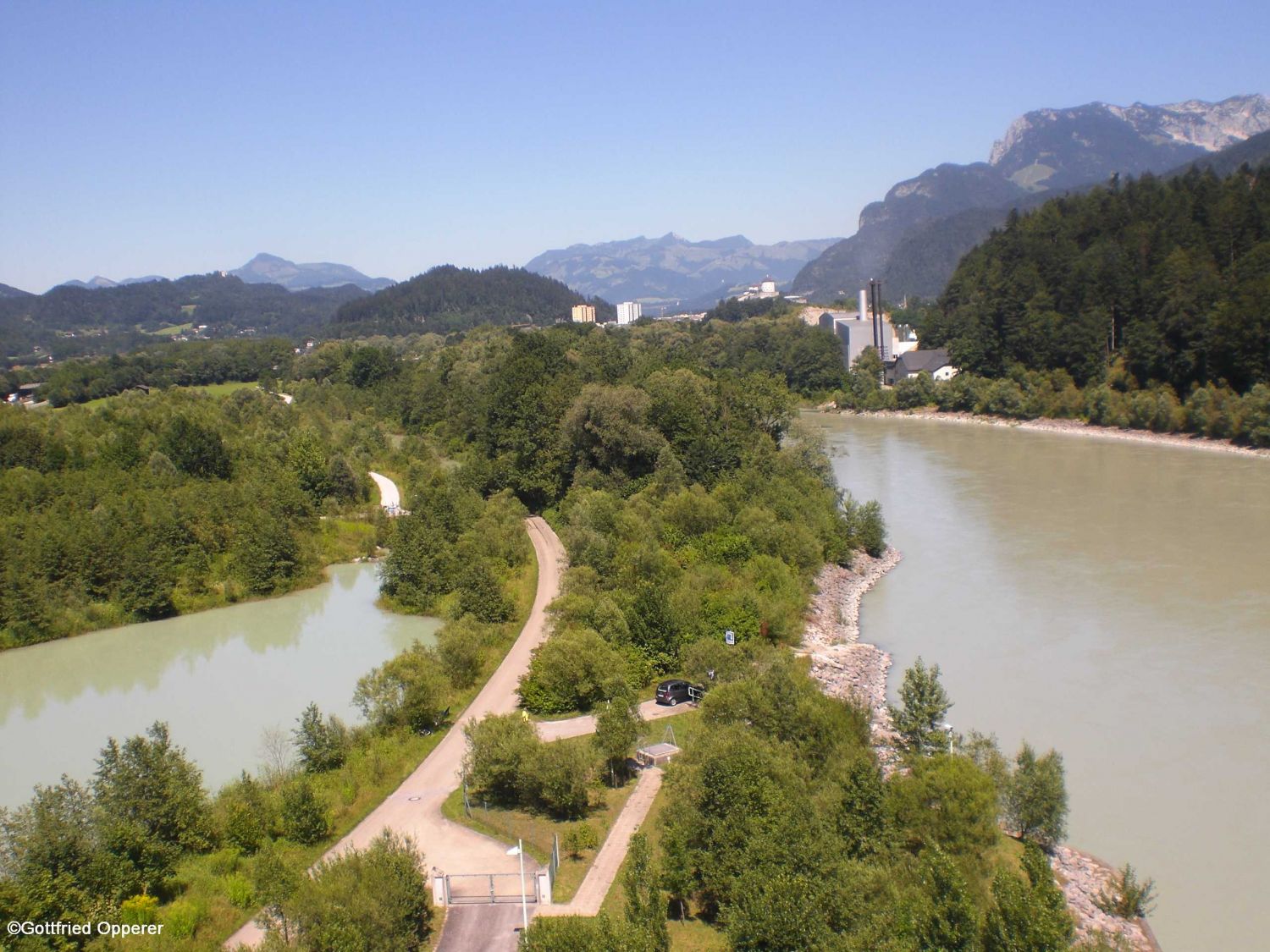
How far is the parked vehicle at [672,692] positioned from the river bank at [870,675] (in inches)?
67.6

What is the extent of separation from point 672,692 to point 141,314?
11149cm

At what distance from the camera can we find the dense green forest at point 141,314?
263 ft

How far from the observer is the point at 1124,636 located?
13.2m

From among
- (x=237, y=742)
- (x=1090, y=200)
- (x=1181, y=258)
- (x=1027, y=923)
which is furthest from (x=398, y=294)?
(x=1027, y=923)

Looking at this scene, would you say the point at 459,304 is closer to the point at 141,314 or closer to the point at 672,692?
the point at 141,314

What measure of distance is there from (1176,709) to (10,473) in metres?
21.6

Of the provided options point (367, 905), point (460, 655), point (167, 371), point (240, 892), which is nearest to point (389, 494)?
point (460, 655)

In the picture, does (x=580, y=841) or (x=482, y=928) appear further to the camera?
(x=580, y=841)

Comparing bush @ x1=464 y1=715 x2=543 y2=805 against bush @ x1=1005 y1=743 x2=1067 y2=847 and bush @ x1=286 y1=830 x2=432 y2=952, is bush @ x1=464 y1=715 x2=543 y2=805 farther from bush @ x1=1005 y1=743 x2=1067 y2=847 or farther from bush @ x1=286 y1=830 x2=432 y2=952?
bush @ x1=1005 y1=743 x2=1067 y2=847

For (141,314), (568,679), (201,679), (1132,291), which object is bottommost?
(201,679)

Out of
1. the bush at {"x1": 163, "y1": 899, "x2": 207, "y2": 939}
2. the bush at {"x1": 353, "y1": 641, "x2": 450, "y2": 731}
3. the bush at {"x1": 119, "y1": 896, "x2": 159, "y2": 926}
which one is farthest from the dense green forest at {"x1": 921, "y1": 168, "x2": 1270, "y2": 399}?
the bush at {"x1": 119, "y1": 896, "x2": 159, "y2": 926}

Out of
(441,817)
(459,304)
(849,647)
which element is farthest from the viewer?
(459,304)

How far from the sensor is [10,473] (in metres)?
19.6

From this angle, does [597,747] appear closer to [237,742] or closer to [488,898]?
[488,898]
